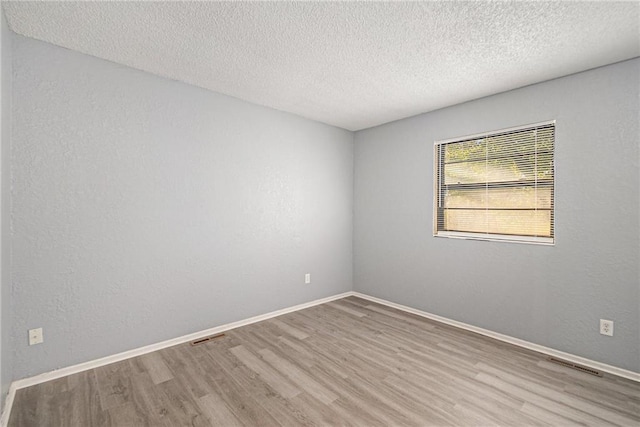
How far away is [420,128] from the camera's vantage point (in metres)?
3.75

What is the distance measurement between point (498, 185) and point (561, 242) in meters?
0.79

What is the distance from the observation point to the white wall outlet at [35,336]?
2.17 m

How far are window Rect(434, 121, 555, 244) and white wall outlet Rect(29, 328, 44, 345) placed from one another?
389 centimetres

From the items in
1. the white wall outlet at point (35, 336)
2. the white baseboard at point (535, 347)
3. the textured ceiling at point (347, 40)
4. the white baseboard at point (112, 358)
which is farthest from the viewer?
the white baseboard at point (535, 347)

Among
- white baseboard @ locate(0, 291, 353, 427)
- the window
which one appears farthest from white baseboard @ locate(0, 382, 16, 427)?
the window

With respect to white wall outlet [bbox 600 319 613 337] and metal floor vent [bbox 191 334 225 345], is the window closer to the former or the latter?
white wall outlet [bbox 600 319 613 337]

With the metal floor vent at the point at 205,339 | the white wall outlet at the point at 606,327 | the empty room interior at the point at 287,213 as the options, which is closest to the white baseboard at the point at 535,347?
the empty room interior at the point at 287,213

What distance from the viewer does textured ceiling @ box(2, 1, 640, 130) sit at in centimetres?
185

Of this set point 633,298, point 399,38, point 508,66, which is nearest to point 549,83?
point 508,66

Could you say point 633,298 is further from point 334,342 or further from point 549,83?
point 334,342

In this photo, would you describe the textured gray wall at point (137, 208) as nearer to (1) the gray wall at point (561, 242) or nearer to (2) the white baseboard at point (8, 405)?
(2) the white baseboard at point (8, 405)

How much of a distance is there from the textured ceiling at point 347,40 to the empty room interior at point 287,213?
19 mm

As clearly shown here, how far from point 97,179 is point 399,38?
2682mm

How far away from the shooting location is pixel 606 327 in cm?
243
